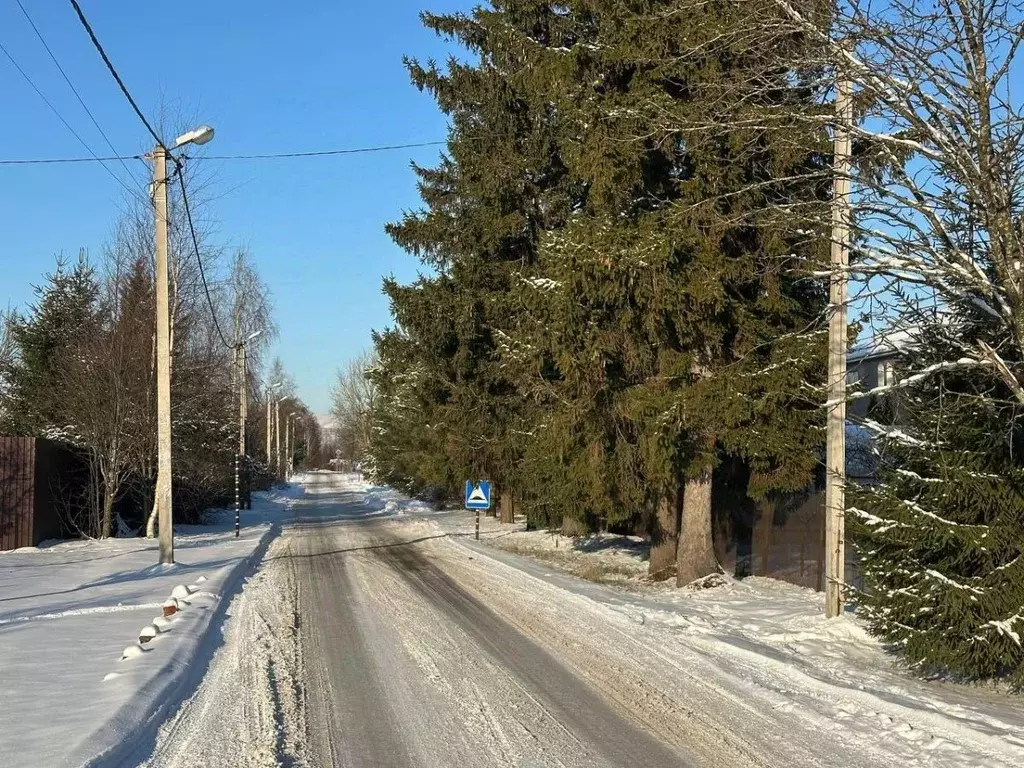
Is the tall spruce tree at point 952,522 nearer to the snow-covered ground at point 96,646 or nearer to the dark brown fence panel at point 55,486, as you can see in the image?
the snow-covered ground at point 96,646

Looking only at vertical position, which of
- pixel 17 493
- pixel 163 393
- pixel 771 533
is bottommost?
pixel 771 533

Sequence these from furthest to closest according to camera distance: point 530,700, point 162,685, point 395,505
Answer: point 395,505
point 530,700
point 162,685

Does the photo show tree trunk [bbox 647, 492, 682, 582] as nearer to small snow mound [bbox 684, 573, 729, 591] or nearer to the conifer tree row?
the conifer tree row

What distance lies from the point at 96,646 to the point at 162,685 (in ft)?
7.63

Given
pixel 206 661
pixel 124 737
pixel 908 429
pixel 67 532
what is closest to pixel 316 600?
pixel 206 661

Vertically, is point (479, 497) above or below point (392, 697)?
above

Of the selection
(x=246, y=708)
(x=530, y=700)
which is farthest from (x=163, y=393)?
(x=530, y=700)

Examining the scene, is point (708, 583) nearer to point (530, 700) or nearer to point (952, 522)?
point (952, 522)

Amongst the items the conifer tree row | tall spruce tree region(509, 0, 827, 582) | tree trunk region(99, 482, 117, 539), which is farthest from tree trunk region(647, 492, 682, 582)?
tree trunk region(99, 482, 117, 539)

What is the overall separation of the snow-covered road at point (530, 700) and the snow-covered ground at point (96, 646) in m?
0.32

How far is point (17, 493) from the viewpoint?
64.3 feet

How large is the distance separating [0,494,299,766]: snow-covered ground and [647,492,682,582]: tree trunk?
289 inches

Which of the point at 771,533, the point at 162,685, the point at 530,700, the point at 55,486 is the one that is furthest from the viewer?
the point at 55,486

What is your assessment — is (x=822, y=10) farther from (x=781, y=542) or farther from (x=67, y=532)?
(x=67, y=532)
